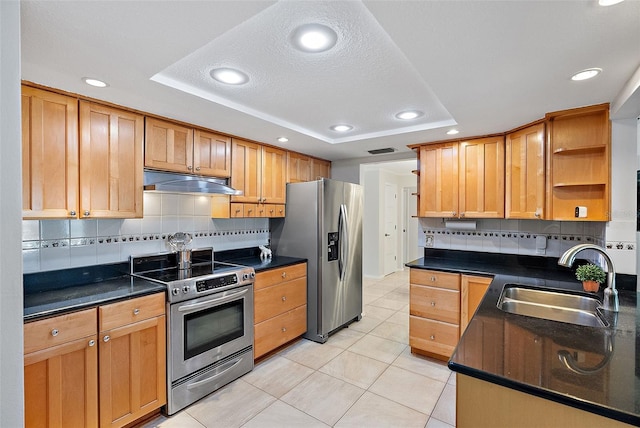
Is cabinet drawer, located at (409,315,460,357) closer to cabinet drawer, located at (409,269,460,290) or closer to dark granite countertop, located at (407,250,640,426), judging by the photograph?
cabinet drawer, located at (409,269,460,290)

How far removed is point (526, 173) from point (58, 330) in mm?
3567

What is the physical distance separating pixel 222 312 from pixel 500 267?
262 cm

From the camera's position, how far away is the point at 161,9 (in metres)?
1.19

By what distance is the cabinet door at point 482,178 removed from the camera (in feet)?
9.82

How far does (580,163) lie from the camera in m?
2.43

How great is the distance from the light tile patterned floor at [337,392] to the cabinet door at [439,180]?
1.47 meters

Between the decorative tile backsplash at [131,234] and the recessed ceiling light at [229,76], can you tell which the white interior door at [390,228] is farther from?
the recessed ceiling light at [229,76]

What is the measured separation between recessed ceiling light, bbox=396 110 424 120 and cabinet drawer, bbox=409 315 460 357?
6.20ft

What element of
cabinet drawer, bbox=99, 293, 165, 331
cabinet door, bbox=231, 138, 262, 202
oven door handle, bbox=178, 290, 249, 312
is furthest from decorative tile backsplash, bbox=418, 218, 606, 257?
cabinet drawer, bbox=99, 293, 165, 331

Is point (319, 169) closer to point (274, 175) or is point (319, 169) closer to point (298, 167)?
point (298, 167)

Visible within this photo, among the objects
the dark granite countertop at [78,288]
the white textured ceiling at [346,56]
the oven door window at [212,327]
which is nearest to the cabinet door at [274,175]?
the white textured ceiling at [346,56]

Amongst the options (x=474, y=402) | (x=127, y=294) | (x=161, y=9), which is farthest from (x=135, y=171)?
(x=474, y=402)

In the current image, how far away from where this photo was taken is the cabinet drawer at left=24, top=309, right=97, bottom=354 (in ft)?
5.14

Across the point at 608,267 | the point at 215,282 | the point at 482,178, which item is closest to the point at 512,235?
the point at 482,178
